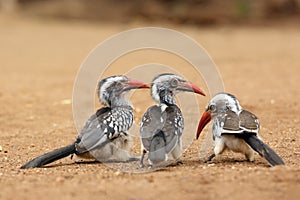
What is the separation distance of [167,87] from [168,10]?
52.2 feet

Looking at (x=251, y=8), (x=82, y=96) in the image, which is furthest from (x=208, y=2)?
(x=82, y=96)

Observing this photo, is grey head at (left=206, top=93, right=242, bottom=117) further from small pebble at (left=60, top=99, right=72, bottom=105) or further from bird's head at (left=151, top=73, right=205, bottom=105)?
small pebble at (left=60, top=99, right=72, bottom=105)

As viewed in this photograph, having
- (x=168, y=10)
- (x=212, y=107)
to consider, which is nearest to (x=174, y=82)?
(x=212, y=107)

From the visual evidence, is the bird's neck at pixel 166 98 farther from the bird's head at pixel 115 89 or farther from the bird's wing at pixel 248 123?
the bird's wing at pixel 248 123

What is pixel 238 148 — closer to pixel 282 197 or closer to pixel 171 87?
pixel 171 87

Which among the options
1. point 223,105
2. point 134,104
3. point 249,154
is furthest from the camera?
point 134,104

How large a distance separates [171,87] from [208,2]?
16112mm

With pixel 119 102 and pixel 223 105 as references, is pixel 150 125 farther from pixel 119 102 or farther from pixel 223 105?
pixel 223 105

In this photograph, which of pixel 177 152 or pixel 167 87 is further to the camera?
pixel 167 87

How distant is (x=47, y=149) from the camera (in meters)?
7.43

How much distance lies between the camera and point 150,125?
6.19 meters

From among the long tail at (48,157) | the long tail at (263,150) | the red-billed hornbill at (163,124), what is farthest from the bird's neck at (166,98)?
the long tail at (48,157)

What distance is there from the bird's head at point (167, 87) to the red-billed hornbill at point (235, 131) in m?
0.38

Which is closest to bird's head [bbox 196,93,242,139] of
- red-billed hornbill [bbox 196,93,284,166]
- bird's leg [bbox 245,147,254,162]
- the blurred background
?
red-billed hornbill [bbox 196,93,284,166]
